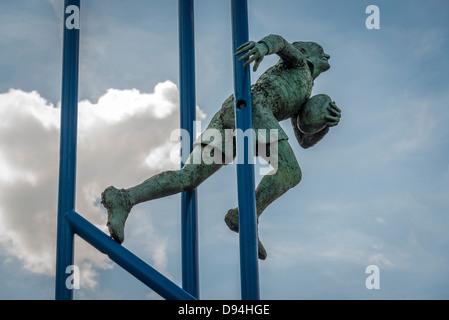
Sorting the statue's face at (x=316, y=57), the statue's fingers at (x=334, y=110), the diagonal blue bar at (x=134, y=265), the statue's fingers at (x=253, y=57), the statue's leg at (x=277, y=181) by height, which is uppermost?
the statue's face at (x=316, y=57)

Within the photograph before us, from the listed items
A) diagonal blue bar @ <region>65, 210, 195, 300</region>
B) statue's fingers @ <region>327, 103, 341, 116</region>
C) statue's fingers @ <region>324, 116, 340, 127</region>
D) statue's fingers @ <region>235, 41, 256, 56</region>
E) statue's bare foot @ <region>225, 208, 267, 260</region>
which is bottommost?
diagonal blue bar @ <region>65, 210, 195, 300</region>

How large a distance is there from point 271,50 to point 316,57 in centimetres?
90

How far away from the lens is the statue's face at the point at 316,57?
605 cm

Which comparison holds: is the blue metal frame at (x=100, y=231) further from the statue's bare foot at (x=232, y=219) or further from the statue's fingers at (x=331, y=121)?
the statue's fingers at (x=331, y=121)

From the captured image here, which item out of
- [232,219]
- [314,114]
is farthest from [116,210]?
[314,114]

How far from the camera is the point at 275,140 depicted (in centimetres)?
544

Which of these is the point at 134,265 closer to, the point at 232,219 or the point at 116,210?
the point at 116,210

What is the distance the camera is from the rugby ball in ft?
19.0

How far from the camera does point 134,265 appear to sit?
494 cm

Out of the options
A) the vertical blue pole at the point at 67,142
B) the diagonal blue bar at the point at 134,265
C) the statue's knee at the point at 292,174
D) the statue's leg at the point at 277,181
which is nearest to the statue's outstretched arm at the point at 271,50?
the statue's leg at the point at 277,181

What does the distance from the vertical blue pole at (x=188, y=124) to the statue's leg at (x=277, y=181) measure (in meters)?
0.53

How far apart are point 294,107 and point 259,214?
1.01 metres

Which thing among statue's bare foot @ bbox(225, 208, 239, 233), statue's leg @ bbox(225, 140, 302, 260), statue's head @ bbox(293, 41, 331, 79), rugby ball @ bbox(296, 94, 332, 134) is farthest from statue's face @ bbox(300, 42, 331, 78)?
statue's bare foot @ bbox(225, 208, 239, 233)

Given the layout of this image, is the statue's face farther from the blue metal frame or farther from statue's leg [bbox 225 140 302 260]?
the blue metal frame
